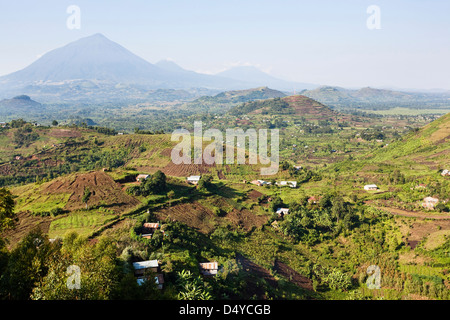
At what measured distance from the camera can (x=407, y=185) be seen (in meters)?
35.8

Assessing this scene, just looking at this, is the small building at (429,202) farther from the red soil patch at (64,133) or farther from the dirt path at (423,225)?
the red soil patch at (64,133)

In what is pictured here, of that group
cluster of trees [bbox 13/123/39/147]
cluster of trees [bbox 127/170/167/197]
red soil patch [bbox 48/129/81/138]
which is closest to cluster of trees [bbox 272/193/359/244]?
cluster of trees [bbox 127/170/167/197]

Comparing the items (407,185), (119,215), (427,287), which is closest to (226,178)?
(119,215)

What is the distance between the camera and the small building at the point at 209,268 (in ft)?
58.0

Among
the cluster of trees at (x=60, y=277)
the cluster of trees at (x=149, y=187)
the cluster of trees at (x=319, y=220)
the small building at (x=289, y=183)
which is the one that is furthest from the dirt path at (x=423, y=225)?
the cluster of trees at (x=149, y=187)

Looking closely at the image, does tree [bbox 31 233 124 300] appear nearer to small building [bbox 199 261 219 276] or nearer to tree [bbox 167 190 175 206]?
small building [bbox 199 261 219 276]

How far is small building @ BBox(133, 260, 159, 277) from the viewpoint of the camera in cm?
1519

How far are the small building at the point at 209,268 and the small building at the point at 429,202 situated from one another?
23839mm

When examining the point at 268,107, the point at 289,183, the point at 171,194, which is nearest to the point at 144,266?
the point at 171,194

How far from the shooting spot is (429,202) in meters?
29.4

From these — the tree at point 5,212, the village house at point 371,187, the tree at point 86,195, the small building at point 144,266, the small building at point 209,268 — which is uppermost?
Answer: the tree at point 5,212

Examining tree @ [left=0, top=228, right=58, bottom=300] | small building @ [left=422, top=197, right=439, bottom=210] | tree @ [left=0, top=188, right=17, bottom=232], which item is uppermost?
tree @ [left=0, top=188, right=17, bottom=232]

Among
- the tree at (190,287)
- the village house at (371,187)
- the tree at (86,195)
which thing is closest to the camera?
the tree at (190,287)

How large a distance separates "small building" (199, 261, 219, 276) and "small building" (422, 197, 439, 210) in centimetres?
2384
